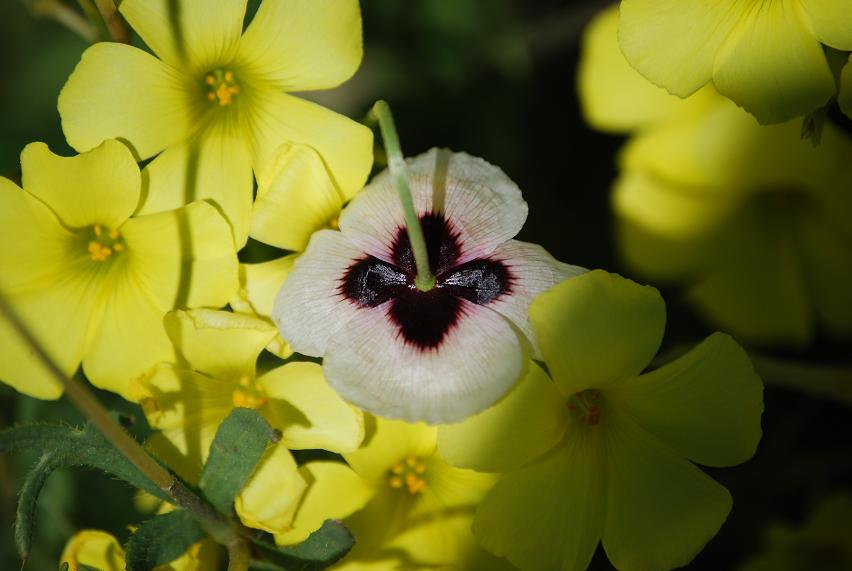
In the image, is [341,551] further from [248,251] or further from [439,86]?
[439,86]

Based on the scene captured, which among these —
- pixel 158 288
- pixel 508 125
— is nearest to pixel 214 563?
pixel 158 288

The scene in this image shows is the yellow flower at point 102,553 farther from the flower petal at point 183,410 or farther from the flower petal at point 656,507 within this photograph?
the flower petal at point 656,507

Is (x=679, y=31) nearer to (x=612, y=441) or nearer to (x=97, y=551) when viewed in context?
(x=612, y=441)

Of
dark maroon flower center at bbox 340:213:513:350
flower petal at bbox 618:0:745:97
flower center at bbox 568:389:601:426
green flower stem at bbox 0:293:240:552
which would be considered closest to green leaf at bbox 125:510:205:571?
green flower stem at bbox 0:293:240:552

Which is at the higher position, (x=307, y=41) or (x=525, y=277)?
(x=307, y=41)

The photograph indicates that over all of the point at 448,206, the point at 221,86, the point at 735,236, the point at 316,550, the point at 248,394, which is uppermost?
the point at 221,86

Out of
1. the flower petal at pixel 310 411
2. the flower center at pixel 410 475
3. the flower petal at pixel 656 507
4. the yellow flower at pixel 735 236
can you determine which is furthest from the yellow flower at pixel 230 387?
the yellow flower at pixel 735 236

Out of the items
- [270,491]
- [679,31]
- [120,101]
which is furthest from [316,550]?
[679,31]
